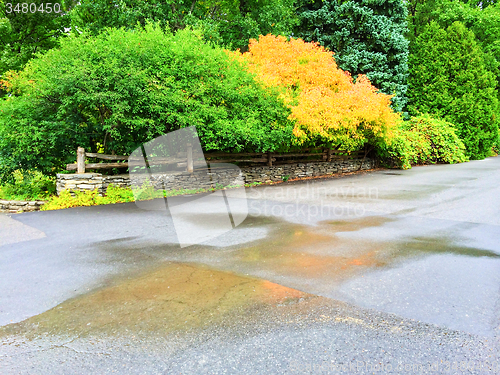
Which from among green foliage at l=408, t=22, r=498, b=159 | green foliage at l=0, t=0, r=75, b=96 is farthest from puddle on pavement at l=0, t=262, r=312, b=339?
green foliage at l=408, t=22, r=498, b=159

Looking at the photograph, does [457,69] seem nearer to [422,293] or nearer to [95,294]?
[422,293]

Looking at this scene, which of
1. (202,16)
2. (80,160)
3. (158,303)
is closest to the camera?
(158,303)

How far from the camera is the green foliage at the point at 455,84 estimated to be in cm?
2719

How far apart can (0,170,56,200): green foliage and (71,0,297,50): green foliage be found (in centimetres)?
910

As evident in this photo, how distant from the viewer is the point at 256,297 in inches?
154

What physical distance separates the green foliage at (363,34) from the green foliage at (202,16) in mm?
3147

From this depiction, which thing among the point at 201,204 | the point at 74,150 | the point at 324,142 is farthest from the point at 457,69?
the point at 74,150

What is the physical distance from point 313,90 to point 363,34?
13643mm

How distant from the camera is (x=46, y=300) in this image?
13.0 feet

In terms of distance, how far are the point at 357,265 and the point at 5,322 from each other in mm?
4243
